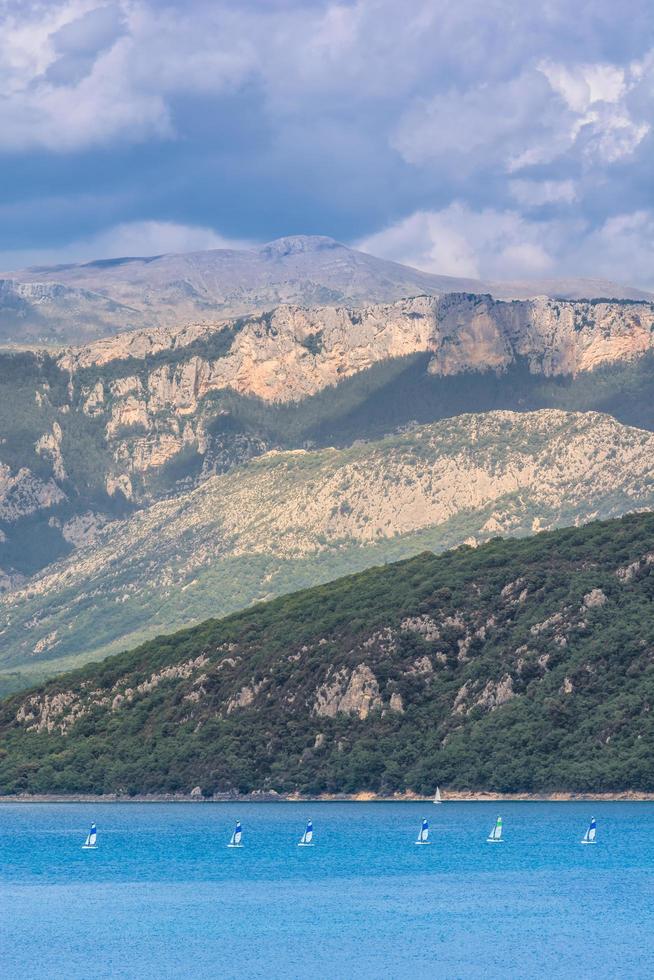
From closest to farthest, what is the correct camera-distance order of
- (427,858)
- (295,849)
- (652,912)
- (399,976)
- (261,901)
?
(399,976) → (652,912) → (261,901) → (427,858) → (295,849)

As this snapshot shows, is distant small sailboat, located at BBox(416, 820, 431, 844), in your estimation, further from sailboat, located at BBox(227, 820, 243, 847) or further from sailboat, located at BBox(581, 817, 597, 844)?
sailboat, located at BBox(227, 820, 243, 847)

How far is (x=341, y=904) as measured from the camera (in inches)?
5650

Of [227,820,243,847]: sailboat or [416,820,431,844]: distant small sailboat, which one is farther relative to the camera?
[227,820,243,847]: sailboat

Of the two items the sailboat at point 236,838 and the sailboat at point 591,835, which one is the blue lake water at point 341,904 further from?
the sailboat at point 236,838

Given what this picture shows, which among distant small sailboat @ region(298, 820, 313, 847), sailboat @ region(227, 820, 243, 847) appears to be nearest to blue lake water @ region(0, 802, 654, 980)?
distant small sailboat @ region(298, 820, 313, 847)

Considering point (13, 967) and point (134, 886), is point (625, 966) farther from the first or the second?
point (134, 886)

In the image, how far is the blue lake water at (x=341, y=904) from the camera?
118 metres

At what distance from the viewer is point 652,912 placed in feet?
446

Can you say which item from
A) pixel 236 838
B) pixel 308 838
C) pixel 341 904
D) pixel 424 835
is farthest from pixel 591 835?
pixel 341 904

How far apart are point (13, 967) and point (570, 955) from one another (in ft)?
105

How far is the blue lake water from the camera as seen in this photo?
387 feet

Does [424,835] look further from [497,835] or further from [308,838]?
[308,838]

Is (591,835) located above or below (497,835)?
above

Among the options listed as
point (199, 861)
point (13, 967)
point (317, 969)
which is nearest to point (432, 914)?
point (317, 969)
